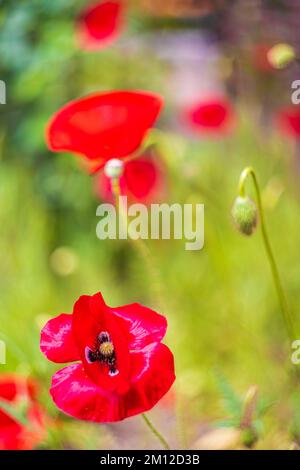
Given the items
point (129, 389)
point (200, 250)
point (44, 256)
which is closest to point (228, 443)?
point (129, 389)

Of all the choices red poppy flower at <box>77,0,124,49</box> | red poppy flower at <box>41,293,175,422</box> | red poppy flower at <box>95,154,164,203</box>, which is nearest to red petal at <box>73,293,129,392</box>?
red poppy flower at <box>41,293,175,422</box>

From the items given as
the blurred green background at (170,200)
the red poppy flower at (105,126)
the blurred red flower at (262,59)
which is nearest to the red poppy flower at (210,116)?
the blurred green background at (170,200)

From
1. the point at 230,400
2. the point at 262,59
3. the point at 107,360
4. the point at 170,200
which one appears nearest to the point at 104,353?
the point at 107,360

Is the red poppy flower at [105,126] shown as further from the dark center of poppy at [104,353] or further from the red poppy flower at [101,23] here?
the red poppy flower at [101,23]

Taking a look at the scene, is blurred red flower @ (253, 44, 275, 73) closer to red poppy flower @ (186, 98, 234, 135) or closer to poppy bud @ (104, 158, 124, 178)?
red poppy flower @ (186, 98, 234, 135)
